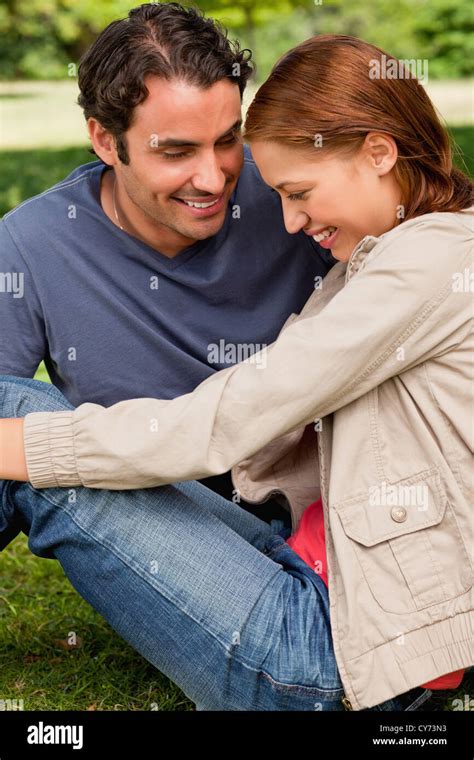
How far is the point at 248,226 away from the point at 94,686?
1.31 metres

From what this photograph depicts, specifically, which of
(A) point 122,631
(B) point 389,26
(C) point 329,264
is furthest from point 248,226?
(B) point 389,26

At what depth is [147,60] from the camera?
9.23ft

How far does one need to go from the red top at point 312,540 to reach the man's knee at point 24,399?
621mm

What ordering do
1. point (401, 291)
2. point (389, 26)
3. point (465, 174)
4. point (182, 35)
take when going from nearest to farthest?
point (401, 291) < point (465, 174) < point (182, 35) < point (389, 26)

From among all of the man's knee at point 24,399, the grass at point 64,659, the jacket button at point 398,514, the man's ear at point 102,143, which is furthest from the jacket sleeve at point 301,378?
the man's ear at point 102,143

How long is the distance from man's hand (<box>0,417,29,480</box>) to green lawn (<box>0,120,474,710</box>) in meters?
0.75

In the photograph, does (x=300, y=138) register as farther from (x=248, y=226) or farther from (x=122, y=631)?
(x=122, y=631)

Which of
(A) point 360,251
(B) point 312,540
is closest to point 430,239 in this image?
(A) point 360,251

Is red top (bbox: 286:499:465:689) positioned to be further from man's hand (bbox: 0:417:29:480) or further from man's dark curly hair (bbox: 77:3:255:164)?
man's dark curly hair (bbox: 77:3:255:164)

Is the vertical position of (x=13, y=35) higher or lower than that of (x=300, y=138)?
higher

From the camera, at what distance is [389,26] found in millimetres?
28531

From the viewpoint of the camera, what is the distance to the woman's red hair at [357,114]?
7.82ft

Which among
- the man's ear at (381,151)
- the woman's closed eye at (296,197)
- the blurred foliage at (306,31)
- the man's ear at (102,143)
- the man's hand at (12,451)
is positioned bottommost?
the man's hand at (12,451)

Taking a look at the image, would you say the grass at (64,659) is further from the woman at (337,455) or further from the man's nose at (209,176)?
the man's nose at (209,176)
